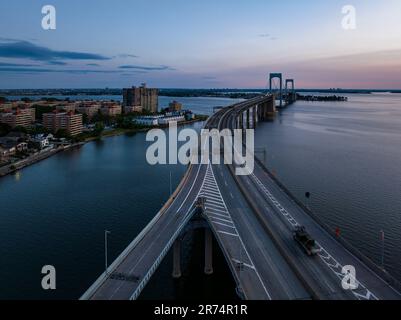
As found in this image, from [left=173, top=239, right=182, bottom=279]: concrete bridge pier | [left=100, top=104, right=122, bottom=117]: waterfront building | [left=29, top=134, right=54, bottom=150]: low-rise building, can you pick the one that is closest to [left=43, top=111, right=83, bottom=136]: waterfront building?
[left=29, top=134, right=54, bottom=150]: low-rise building

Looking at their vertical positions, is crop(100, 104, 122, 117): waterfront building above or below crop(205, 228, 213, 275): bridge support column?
above

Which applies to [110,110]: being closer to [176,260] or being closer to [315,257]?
[176,260]

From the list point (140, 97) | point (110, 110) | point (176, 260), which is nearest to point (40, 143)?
point (176, 260)

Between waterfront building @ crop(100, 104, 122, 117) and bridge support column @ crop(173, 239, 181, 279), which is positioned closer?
bridge support column @ crop(173, 239, 181, 279)

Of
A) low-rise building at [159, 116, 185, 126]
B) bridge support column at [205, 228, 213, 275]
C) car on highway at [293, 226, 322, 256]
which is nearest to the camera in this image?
car on highway at [293, 226, 322, 256]

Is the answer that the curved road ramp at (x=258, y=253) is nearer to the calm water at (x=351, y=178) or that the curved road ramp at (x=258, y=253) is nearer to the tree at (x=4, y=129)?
the calm water at (x=351, y=178)

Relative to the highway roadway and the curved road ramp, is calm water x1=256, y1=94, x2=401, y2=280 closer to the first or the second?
the highway roadway

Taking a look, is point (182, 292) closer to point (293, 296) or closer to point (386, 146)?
point (293, 296)
